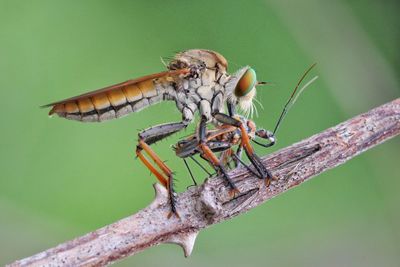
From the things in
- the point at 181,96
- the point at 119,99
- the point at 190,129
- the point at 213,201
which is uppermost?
the point at 119,99

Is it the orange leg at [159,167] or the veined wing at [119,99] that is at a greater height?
the veined wing at [119,99]

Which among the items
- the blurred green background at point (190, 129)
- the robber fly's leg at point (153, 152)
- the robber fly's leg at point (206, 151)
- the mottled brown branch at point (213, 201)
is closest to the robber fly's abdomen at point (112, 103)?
the robber fly's leg at point (153, 152)

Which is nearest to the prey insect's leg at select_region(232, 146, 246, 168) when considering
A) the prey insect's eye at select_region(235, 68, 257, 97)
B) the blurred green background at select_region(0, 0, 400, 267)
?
the prey insect's eye at select_region(235, 68, 257, 97)

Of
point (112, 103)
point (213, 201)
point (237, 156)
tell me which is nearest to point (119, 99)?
point (112, 103)

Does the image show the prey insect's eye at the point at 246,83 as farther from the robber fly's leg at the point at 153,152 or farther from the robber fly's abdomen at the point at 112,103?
the robber fly's abdomen at the point at 112,103

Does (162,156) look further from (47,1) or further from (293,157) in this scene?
(293,157)

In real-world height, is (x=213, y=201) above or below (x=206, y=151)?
below

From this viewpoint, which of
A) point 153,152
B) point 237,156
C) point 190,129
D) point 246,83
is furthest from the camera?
point 190,129

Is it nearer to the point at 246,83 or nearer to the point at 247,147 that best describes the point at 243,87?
the point at 246,83
